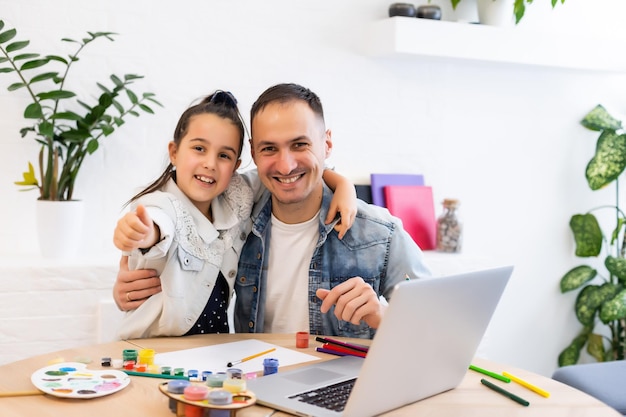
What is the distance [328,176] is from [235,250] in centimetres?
34

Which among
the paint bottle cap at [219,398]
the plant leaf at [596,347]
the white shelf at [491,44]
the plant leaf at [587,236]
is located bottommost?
the plant leaf at [596,347]

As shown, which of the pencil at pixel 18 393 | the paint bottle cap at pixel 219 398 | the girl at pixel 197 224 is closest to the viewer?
the paint bottle cap at pixel 219 398

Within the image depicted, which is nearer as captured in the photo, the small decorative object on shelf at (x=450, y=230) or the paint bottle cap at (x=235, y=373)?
the paint bottle cap at (x=235, y=373)

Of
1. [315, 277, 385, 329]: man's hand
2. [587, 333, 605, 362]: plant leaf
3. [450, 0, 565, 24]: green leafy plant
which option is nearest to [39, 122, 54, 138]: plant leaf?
[315, 277, 385, 329]: man's hand

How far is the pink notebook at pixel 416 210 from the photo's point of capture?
3.24 m

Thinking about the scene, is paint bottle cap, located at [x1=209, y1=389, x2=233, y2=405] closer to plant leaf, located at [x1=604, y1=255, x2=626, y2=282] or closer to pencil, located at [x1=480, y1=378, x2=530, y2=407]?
pencil, located at [x1=480, y1=378, x2=530, y2=407]

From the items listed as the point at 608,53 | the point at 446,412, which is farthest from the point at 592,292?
the point at 446,412

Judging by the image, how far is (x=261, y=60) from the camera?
3.11m

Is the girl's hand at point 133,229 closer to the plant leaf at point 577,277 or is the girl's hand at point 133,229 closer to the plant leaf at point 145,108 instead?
the plant leaf at point 145,108

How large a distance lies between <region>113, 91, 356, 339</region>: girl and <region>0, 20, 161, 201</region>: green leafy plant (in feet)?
2.56

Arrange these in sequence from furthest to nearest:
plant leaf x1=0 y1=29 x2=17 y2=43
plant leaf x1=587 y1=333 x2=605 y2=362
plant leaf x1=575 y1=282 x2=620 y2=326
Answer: plant leaf x1=587 y1=333 x2=605 y2=362, plant leaf x1=575 y1=282 x2=620 y2=326, plant leaf x1=0 y1=29 x2=17 y2=43

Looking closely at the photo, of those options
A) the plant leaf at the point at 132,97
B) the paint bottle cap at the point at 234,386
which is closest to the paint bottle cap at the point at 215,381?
the paint bottle cap at the point at 234,386

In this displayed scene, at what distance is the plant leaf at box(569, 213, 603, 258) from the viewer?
12.2 ft

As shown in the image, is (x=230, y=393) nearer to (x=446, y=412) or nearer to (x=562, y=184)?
(x=446, y=412)
